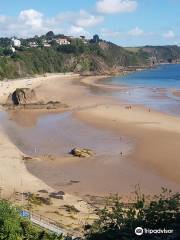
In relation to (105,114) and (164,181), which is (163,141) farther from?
(105,114)

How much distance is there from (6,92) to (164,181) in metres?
53.9

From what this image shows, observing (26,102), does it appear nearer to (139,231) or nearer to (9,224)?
(9,224)

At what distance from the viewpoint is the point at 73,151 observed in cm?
3562

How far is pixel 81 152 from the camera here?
35062 millimetres

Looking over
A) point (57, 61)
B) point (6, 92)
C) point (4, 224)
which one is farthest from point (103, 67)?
point (4, 224)

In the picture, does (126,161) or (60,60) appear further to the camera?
(60,60)

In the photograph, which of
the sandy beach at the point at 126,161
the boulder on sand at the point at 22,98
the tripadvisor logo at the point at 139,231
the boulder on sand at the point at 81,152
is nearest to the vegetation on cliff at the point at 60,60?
the boulder on sand at the point at 22,98

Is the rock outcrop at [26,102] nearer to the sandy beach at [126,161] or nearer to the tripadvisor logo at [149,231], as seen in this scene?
the sandy beach at [126,161]

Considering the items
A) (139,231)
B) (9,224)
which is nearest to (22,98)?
(9,224)

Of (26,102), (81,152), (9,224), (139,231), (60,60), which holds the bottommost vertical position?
(81,152)

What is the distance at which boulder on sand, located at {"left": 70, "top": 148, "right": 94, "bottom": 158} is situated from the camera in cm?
3475

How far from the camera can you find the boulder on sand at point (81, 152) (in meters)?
34.8

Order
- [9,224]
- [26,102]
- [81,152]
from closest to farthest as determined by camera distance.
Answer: [9,224] < [81,152] < [26,102]

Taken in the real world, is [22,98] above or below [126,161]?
above
